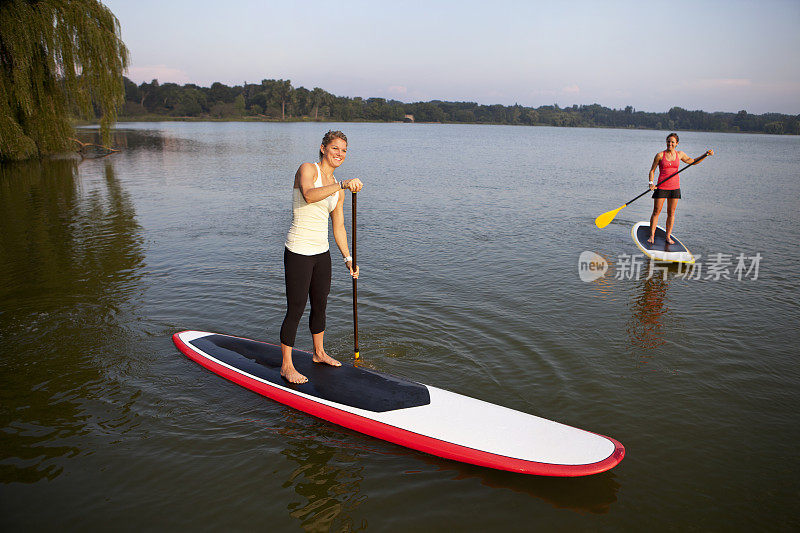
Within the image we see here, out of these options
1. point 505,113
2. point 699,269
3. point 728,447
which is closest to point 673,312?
point 699,269

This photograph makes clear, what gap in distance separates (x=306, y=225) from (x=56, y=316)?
4437mm

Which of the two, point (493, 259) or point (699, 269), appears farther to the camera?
point (493, 259)

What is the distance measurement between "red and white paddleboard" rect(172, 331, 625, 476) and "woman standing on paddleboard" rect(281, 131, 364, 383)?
29 centimetres

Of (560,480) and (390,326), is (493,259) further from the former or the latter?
(560,480)

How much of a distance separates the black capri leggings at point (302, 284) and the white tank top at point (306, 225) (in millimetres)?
76

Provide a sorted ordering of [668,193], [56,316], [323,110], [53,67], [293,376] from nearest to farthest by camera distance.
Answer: [293,376]
[56,316]
[668,193]
[53,67]
[323,110]

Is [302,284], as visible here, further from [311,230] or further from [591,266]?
[591,266]

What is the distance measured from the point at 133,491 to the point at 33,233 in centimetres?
977

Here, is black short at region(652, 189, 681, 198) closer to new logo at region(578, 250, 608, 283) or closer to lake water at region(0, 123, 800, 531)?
lake water at region(0, 123, 800, 531)

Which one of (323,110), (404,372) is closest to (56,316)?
(404,372)

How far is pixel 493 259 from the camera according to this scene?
30.7ft

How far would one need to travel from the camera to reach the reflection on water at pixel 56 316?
4043 mm

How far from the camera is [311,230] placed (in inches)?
168

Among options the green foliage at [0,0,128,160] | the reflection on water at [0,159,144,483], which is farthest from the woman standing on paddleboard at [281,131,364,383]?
the green foliage at [0,0,128,160]
